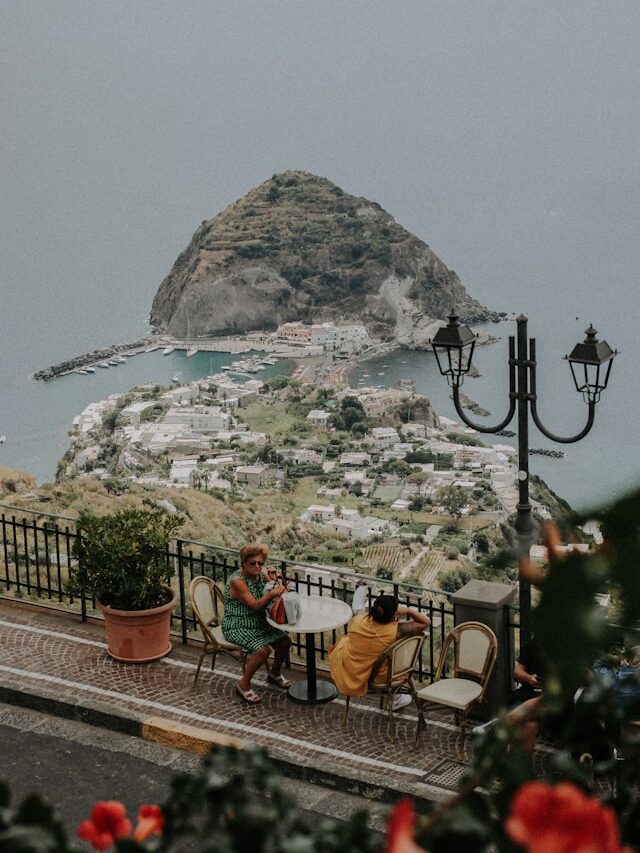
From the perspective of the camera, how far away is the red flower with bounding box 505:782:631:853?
55 centimetres

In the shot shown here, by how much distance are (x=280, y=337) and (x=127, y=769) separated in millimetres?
151492

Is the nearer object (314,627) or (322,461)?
(314,627)

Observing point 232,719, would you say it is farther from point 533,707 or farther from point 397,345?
point 397,345

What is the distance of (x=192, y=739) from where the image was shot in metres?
7.70

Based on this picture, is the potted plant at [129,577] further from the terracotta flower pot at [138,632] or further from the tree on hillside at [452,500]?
the tree on hillside at [452,500]

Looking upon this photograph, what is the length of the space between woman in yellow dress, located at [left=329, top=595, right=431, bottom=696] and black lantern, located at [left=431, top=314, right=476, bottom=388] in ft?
6.48

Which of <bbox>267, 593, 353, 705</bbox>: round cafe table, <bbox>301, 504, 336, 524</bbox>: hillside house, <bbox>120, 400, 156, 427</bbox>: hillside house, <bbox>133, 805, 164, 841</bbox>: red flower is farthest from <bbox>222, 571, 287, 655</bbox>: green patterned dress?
<bbox>120, 400, 156, 427</bbox>: hillside house

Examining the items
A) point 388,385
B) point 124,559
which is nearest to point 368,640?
point 124,559

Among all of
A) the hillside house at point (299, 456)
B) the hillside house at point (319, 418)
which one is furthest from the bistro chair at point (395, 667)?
the hillside house at point (319, 418)

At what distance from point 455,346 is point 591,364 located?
3.30 ft

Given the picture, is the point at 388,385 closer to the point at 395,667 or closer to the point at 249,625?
the point at 249,625

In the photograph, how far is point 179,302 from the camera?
167000mm

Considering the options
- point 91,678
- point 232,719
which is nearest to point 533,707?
point 232,719

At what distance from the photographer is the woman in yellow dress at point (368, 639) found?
24.8 ft
